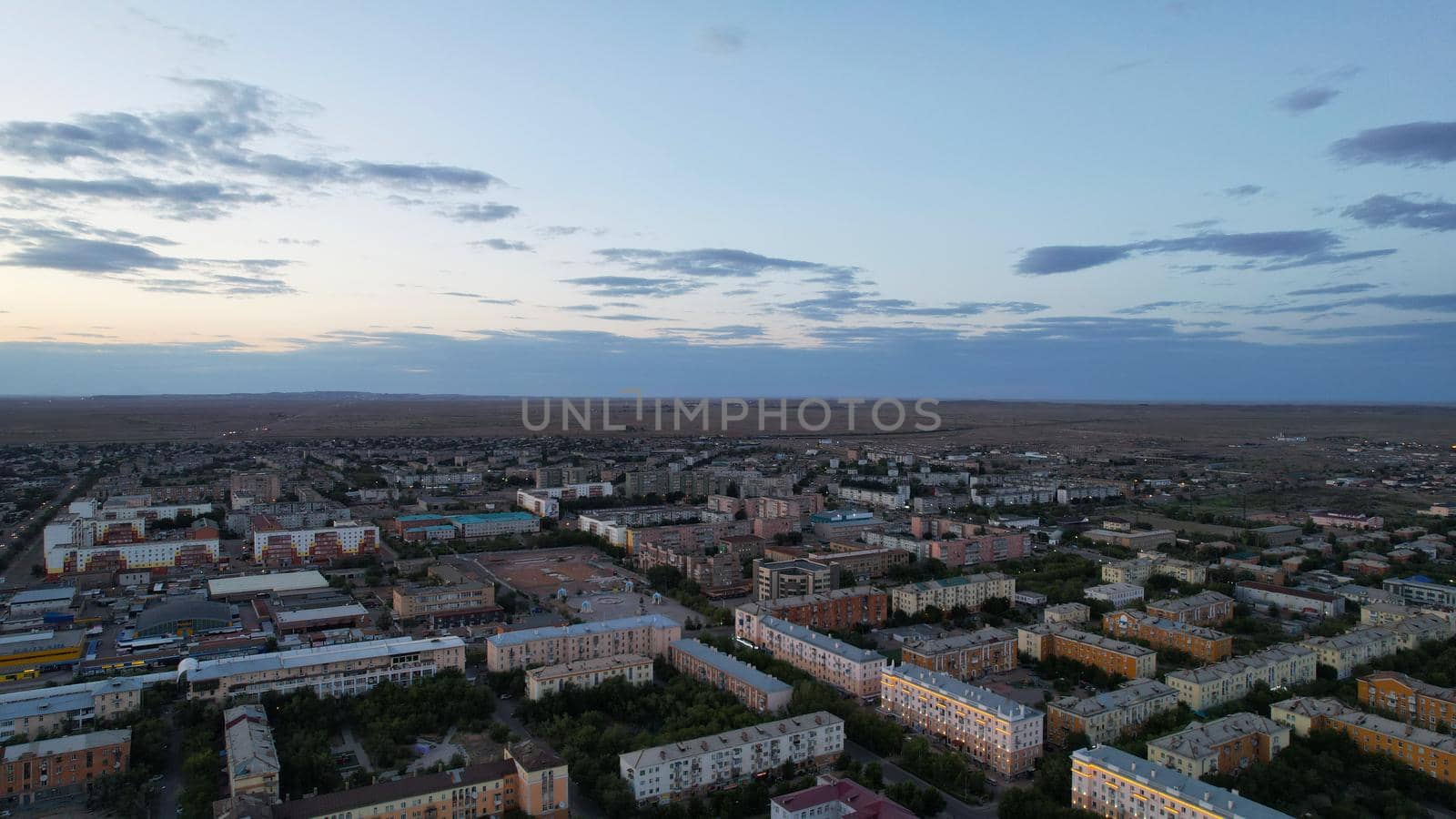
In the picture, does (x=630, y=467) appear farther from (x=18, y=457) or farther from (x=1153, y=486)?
(x=18, y=457)

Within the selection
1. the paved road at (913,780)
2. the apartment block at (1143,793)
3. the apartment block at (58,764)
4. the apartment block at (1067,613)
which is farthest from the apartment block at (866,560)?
the apartment block at (58,764)

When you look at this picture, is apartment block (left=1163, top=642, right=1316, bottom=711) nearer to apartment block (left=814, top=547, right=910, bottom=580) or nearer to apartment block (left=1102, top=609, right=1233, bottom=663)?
apartment block (left=1102, top=609, right=1233, bottom=663)

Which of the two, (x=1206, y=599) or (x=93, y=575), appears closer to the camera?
(x=1206, y=599)

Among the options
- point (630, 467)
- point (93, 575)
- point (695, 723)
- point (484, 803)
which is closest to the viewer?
point (484, 803)

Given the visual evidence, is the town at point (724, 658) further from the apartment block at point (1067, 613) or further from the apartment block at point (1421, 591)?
the apartment block at point (1067, 613)

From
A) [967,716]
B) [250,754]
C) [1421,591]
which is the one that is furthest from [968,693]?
[1421,591]

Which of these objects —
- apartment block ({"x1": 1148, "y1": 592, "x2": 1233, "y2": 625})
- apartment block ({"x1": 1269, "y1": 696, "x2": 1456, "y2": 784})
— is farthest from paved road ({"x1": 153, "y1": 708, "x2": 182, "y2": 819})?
apartment block ({"x1": 1148, "y1": 592, "x2": 1233, "y2": 625})

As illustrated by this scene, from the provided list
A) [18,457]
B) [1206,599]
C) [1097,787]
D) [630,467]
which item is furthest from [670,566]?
[18,457]

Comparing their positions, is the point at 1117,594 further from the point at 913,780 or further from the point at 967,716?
the point at 913,780
